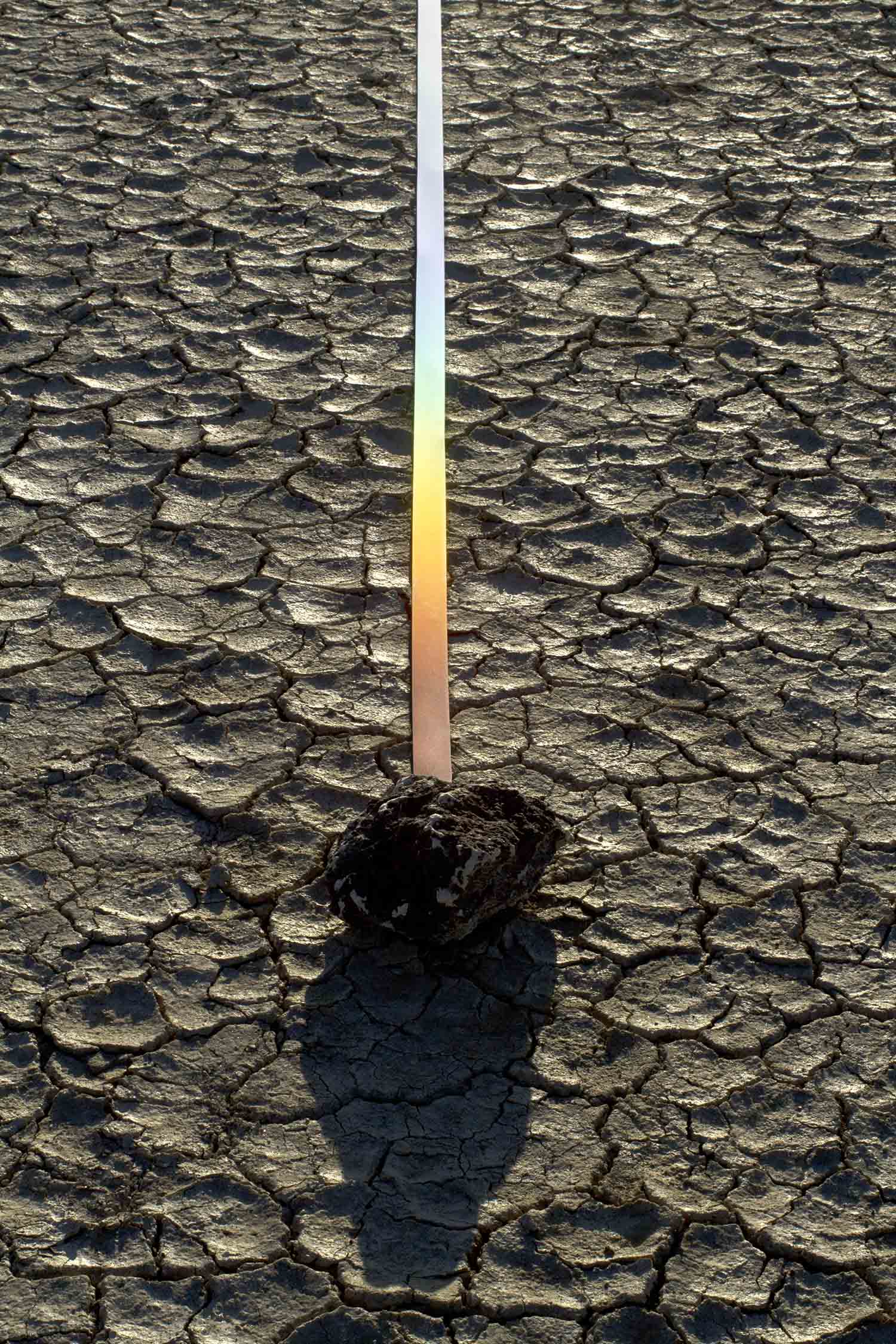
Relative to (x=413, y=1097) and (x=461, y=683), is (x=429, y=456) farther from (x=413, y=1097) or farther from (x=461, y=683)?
(x=413, y=1097)

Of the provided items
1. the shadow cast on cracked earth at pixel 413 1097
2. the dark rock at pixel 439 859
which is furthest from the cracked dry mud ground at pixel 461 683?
the dark rock at pixel 439 859

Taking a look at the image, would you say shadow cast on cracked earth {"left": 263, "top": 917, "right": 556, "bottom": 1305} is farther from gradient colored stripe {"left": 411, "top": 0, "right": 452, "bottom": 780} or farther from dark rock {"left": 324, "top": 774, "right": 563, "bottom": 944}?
gradient colored stripe {"left": 411, "top": 0, "right": 452, "bottom": 780}

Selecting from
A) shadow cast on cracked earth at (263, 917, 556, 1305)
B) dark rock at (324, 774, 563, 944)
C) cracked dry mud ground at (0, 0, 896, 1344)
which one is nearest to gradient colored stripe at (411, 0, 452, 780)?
cracked dry mud ground at (0, 0, 896, 1344)

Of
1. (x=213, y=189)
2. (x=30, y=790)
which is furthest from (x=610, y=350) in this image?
(x=30, y=790)

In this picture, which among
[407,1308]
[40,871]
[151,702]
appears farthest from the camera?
[151,702]

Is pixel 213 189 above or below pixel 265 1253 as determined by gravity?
above

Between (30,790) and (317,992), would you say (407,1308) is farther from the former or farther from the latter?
(30,790)
